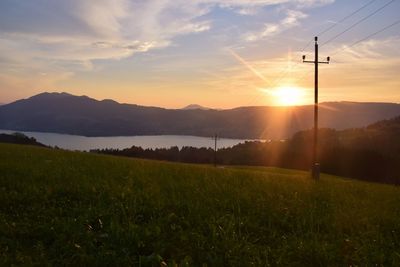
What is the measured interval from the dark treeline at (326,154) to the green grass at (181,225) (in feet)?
257

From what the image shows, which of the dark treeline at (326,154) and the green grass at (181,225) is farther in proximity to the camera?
the dark treeline at (326,154)

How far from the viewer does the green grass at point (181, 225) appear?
296 inches

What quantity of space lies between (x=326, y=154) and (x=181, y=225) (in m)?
93.1

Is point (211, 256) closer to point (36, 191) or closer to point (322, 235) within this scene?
point (322, 235)

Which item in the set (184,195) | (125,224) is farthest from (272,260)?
(184,195)

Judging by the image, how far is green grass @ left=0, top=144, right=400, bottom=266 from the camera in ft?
24.6

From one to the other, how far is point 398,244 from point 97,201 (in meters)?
6.80

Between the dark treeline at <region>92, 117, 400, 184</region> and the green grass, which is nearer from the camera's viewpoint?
the green grass

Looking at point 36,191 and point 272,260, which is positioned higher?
point 36,191

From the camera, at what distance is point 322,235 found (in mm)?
9273

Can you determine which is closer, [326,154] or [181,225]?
[181,225]

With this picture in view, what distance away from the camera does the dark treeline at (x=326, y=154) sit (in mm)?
92562

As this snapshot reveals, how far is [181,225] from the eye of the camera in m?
9.11

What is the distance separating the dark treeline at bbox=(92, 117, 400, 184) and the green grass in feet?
257
